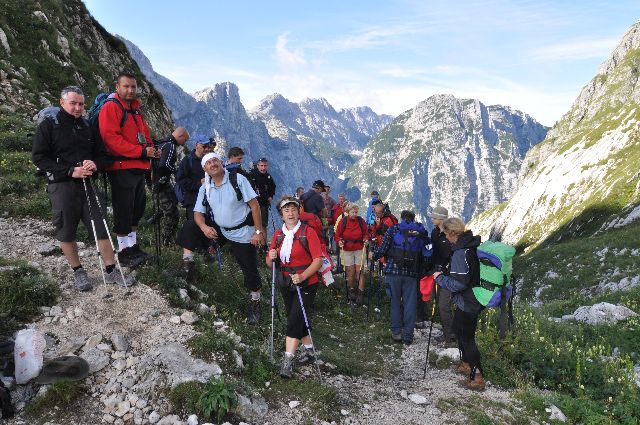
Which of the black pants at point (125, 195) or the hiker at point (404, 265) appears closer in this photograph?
the black pants at point (125, 195)

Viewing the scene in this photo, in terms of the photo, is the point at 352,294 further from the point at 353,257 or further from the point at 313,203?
the point at 313,203

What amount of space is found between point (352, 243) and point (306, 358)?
646 cm

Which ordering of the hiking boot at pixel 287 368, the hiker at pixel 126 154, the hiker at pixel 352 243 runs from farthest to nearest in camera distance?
the hiker at pixel 352 243 → the hiker at pixel 126 154 → the hiking boot at pixel 287 368

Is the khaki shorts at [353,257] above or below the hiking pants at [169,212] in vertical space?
below

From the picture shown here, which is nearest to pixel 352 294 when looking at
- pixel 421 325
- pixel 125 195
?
pixel 421 325

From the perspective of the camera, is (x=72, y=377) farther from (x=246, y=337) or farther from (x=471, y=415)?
(x=471, y=415)

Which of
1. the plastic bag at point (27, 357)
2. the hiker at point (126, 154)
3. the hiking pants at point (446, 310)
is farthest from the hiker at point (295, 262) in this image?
the hiking pants at point (446, 310)

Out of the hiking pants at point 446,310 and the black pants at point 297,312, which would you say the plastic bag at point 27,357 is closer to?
the black pants at point 297,312

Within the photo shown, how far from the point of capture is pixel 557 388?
341 inches

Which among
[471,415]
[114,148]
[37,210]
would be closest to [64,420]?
[114,148]

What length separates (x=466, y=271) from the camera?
24.7 feet

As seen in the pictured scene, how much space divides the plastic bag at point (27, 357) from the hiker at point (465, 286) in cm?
679

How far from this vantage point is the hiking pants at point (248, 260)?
27.6ft

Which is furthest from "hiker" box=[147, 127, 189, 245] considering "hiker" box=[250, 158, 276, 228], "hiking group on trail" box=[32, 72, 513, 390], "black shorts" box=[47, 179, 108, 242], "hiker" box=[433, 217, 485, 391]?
"hiker" box=[433, 217, 485, 391]
